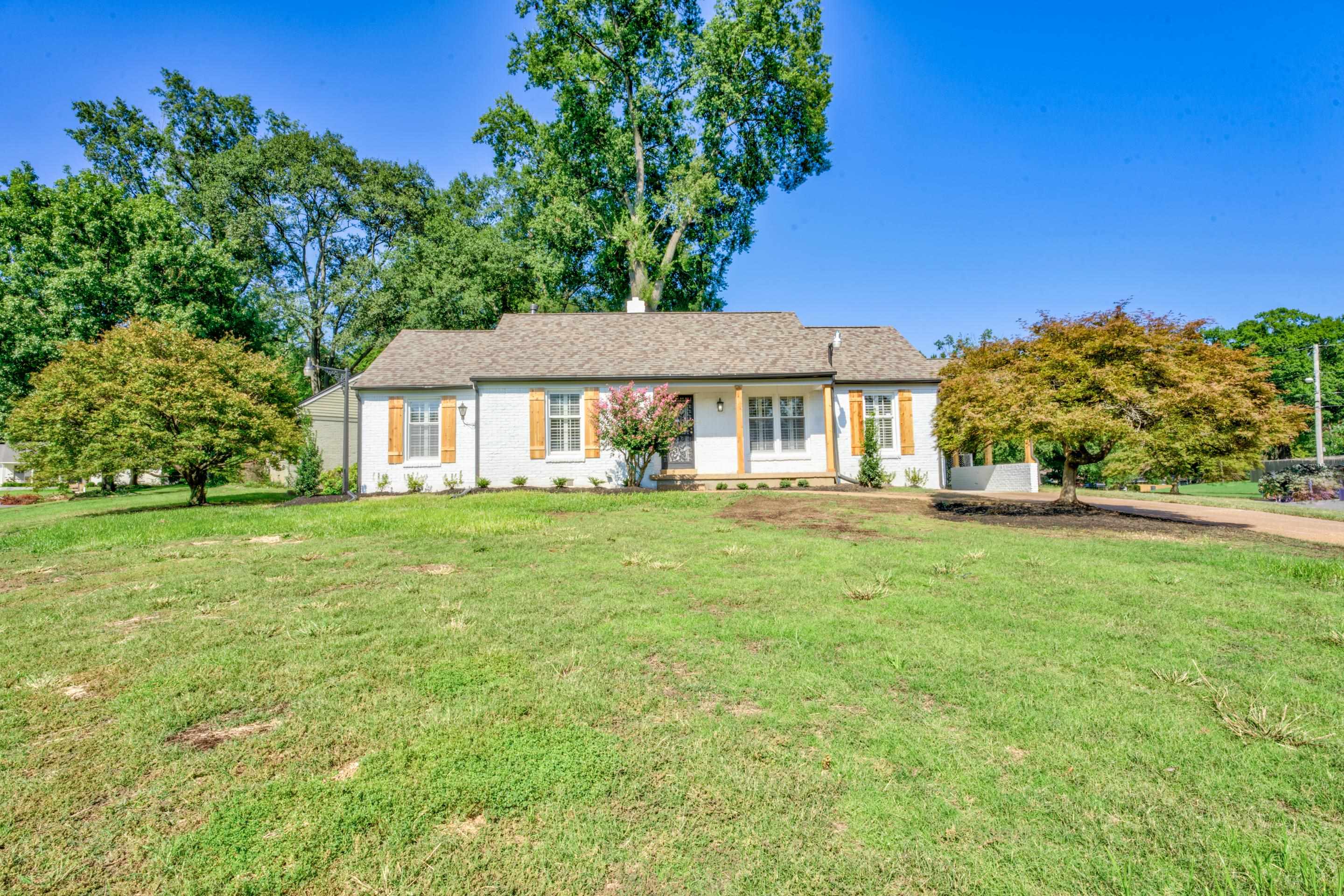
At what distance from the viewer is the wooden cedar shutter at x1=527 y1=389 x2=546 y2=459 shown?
1683cm

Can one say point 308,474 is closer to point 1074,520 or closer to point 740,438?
point 740,438

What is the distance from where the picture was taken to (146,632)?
3963 mm

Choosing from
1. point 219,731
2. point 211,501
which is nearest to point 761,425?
point 211,501

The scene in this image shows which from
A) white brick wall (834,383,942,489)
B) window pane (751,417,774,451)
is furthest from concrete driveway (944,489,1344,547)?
window pane (751,417,774,451)

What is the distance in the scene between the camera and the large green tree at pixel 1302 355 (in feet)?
112

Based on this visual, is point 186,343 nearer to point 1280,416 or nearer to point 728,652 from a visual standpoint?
point 728,652

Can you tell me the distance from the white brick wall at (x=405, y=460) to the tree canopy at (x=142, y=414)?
305 cm

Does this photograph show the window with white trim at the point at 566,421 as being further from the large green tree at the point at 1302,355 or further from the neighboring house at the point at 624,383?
the large green tree at the point at 1302,355

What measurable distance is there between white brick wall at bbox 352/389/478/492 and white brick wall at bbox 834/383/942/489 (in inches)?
372

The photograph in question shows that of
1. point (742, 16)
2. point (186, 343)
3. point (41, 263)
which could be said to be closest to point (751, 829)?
point (186, 343)

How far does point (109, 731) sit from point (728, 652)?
306 cm

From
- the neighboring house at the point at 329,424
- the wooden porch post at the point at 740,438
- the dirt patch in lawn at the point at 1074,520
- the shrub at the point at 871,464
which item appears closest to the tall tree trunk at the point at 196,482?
the neighboring house at the point at 329,424

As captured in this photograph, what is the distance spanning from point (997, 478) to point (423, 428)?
17639 millimetres

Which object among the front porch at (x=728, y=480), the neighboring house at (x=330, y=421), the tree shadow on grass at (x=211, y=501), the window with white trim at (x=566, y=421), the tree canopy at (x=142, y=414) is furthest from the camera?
the neighboring house at (x=330, y=421)
